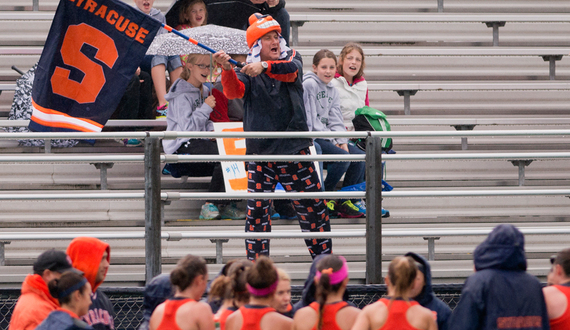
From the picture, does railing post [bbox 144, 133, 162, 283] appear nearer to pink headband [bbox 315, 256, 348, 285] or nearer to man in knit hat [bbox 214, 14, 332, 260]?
man in knit hat [bbox 214, 14, 332, 260]

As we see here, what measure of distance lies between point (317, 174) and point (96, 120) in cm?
170

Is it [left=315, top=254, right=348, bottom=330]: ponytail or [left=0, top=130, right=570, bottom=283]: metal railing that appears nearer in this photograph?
[left=315, top=254, right=348, bottom=330]: ponytail

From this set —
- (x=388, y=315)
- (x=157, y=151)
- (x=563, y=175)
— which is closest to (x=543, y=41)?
(x=563, y=175)

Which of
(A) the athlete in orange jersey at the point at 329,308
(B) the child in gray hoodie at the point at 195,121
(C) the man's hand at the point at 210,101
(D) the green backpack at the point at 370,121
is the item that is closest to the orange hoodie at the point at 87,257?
(A) the athlete in orange jersey at the point at 329,308

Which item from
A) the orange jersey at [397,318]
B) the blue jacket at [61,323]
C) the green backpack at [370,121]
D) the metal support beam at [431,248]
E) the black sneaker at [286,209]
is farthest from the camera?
the green backpack at [370,121]

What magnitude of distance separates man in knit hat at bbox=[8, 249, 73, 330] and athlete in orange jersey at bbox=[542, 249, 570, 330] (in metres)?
2.40

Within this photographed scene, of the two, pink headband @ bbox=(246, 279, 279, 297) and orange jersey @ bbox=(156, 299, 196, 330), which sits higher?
pink headband @ bbox=(246, 279, 279, 297)

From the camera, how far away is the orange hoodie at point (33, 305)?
3.52 meters

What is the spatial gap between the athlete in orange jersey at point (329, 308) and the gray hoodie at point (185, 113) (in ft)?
8.72

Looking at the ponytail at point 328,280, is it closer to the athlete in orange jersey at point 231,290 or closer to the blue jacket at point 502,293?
the athlete in orange jersey at point 231,290

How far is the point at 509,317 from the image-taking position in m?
3.42

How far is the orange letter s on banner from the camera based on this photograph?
17.2ft

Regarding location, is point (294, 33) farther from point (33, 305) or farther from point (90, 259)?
point (33, 305)

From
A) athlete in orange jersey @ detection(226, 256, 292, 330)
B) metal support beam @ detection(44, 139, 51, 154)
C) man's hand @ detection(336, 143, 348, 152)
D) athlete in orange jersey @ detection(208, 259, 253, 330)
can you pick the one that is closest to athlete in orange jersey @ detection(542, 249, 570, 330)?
athlete in orange jersey @ detection(226, 256, 292, 330)
